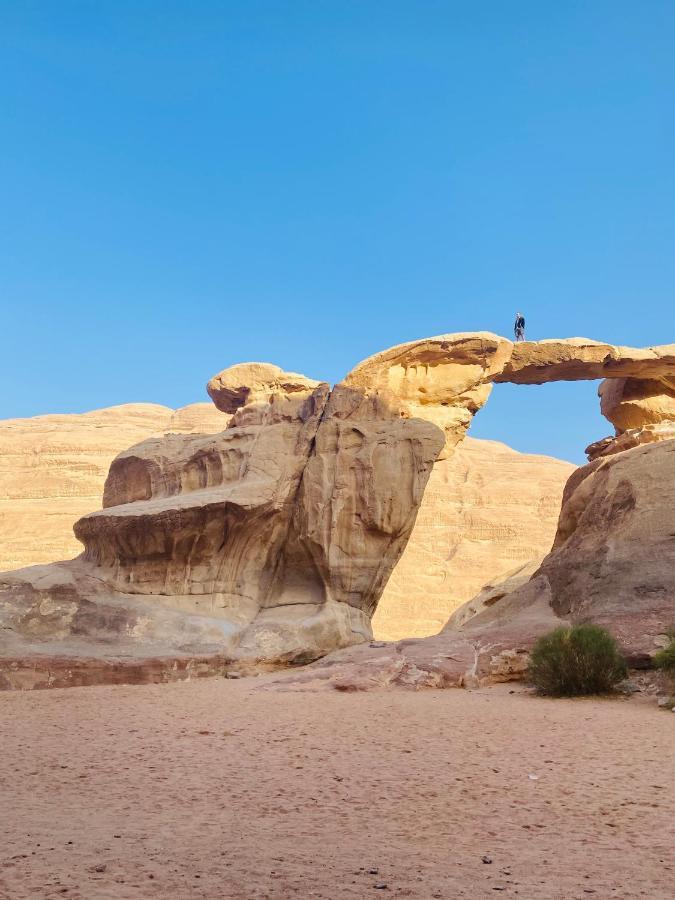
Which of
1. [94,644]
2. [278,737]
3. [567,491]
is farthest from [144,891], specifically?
[567,491]

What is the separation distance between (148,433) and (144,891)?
2131 inches

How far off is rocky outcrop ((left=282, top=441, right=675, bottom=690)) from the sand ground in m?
1.70

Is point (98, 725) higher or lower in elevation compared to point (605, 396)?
lower

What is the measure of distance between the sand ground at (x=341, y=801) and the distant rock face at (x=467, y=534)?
34.4 metres

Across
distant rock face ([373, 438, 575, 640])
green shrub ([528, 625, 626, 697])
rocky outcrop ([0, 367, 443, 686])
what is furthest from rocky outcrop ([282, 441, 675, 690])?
distant rock face ([373, 438, 575, 640])

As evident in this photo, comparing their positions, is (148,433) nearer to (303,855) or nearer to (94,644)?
(94,644)

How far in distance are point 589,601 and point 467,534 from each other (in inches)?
1580

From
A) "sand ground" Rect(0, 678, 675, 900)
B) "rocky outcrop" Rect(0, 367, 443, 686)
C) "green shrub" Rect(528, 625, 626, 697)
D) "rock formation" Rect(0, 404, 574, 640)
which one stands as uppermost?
"rock formation" Rect(0, 404, 574, 640)

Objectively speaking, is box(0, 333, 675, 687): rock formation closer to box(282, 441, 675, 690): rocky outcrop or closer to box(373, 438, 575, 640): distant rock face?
box(282, 441, 675, 690): rocky outcrop

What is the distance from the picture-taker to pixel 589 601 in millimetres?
12961

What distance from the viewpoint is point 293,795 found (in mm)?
5668

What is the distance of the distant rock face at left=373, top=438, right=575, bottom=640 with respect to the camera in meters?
45.6

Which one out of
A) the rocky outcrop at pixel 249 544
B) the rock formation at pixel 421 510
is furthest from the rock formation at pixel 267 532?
the rock formation at pixel 421 510

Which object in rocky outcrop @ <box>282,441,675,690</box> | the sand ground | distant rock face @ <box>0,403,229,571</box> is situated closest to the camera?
the sand ground
